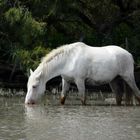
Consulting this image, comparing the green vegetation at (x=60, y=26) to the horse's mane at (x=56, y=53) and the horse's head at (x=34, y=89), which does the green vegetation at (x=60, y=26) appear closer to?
the horse's mane at (x=56, y=53)

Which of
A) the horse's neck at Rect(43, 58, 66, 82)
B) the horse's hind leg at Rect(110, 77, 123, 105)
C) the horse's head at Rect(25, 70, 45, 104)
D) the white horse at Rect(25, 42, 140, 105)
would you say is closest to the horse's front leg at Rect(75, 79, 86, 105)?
the white horse at Rect(25, 42, 140, 105)

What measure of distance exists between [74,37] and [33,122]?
35.4 feet

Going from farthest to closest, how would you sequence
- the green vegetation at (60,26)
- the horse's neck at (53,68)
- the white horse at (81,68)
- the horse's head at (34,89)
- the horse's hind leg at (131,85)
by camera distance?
the green vegetation at (60,26), the horse's hind leg at (131,85), the horse's neck at (53,68), the white horse at (81,68), the horse's head at (34,89)

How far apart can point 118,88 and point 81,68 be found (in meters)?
1.36

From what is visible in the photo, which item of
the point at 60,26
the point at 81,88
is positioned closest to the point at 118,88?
the point at 81,88

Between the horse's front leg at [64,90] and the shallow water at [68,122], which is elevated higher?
the horse's front leg at [64,90]

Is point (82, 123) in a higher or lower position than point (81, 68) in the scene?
lower

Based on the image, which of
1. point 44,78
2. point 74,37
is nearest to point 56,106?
point 44,78

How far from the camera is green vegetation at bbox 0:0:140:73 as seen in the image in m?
17.9

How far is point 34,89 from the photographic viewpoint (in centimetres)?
1459

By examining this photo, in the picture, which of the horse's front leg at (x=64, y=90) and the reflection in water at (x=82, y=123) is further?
the horse's front leg at (x=64, y=90)

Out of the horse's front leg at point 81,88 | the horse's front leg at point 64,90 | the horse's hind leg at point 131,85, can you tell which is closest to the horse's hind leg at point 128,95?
the horse's hind leg at point 131,85

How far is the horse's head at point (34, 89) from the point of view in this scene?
47.7 ft

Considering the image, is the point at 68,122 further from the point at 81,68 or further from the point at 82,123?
the point at 81,68
